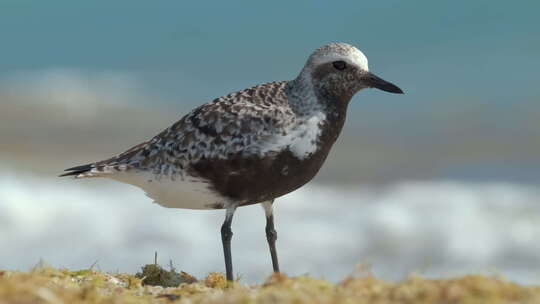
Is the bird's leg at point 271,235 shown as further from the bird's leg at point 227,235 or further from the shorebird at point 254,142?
the bird's leg at point 227,235

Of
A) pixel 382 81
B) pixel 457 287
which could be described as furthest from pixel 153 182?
pixel 457 287

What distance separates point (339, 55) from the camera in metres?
9.98

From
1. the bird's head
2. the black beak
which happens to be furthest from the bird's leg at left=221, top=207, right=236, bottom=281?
the black beak

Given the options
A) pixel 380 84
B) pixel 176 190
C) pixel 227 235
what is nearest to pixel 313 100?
pixel 380 84

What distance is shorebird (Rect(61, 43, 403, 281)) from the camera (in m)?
9.52

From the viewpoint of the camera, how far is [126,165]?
10523 mm

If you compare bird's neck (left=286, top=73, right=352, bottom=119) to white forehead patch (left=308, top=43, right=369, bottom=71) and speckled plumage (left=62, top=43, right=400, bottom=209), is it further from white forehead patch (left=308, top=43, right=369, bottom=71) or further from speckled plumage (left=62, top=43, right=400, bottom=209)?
white forehead patch (left=308, top=43, right=369, bottom=71)

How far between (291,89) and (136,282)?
3.46m

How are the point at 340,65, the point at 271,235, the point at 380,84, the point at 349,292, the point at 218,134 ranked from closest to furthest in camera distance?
1. the point at 349,292
2. the point at 218,134
3. the point at 340,65
4. the point at 380,84
5. the point at 271,235

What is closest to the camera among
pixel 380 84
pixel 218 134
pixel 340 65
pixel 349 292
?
pixel 349 292

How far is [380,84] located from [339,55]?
74 centimetres

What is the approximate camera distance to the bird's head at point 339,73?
9953mm

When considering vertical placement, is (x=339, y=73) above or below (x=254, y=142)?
above

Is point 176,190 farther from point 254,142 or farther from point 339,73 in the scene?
point 339,73
